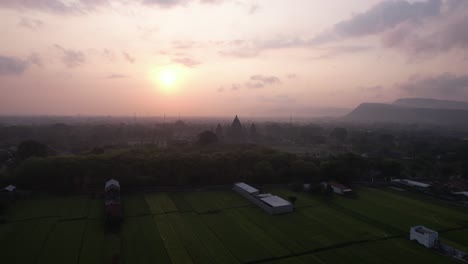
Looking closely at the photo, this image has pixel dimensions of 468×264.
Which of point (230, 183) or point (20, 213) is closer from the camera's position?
point (20, 213)

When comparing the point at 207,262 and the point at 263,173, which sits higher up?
the point at 263,173

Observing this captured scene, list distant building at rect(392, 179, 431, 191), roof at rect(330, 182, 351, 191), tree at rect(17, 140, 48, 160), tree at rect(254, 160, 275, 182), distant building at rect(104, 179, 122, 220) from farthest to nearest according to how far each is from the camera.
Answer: tree at rect(17, 140, 48, 160) → distant building at rect(392, 179, 431, 191) → tree at rect(254, 160, 275, 182) → roof at rect(330, 182, 351, 191) → distant building at rect(104, 179, 122, 220)

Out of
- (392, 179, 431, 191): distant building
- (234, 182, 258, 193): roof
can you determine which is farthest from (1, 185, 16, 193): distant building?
(392, 179, 431, 191): distant building

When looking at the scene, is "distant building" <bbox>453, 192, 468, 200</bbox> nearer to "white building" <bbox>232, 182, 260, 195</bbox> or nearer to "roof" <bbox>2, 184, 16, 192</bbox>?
"white building" <bbox>232, 182, 260, 195</bbox>

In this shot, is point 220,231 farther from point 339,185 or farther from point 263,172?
point 339,185

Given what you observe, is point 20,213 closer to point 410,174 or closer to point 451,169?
point 410,174

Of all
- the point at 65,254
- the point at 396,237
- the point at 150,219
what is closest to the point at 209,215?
the point at 150,219
